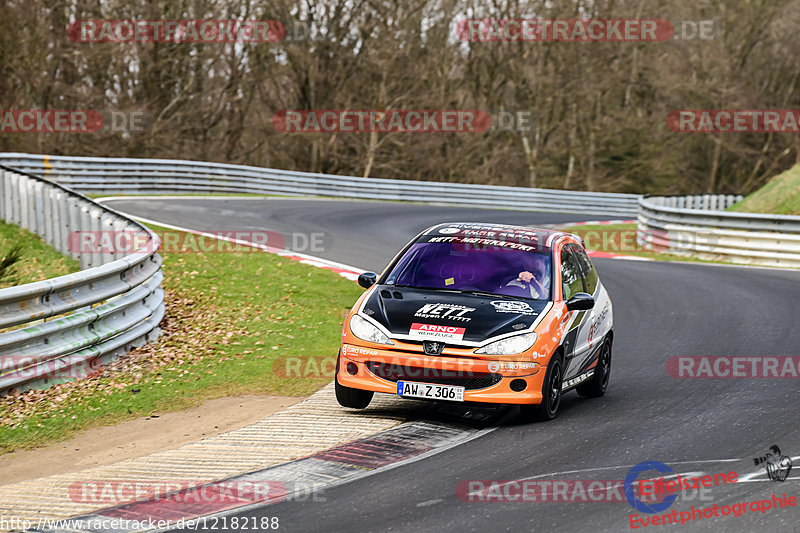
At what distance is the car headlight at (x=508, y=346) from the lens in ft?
25.5

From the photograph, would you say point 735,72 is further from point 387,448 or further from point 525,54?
point 387,448

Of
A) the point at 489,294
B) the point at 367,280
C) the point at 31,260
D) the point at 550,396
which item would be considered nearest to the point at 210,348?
the point at 367,280

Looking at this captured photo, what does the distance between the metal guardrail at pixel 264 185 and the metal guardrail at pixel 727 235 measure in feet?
36.4

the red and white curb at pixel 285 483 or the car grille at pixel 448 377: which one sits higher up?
the car grille at pixel 448 377

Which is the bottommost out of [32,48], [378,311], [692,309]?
[692,309]

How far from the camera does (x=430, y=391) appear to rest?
7.79 meters

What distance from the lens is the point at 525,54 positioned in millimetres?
47406

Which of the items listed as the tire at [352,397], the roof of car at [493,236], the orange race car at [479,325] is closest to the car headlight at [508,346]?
the orange race car at [479,325]

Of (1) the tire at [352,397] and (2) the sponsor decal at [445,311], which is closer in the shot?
(2) the sponsor decal at [445,311]

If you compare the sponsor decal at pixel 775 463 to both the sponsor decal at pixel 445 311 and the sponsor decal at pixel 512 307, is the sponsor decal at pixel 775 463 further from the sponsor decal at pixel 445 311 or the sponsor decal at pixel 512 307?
the sponsor decal at pixel 445 311

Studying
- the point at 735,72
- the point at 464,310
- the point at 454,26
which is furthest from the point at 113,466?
the point at 735,72

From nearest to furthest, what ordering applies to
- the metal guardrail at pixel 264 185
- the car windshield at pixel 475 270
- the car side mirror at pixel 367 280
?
the car windshield at pixel 475 270 < the car side mirror at pixel 367 280 < the metal guardrail at pixel 264 185

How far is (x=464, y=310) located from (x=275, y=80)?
36769 millimetres

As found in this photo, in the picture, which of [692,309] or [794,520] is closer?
[794,520]
